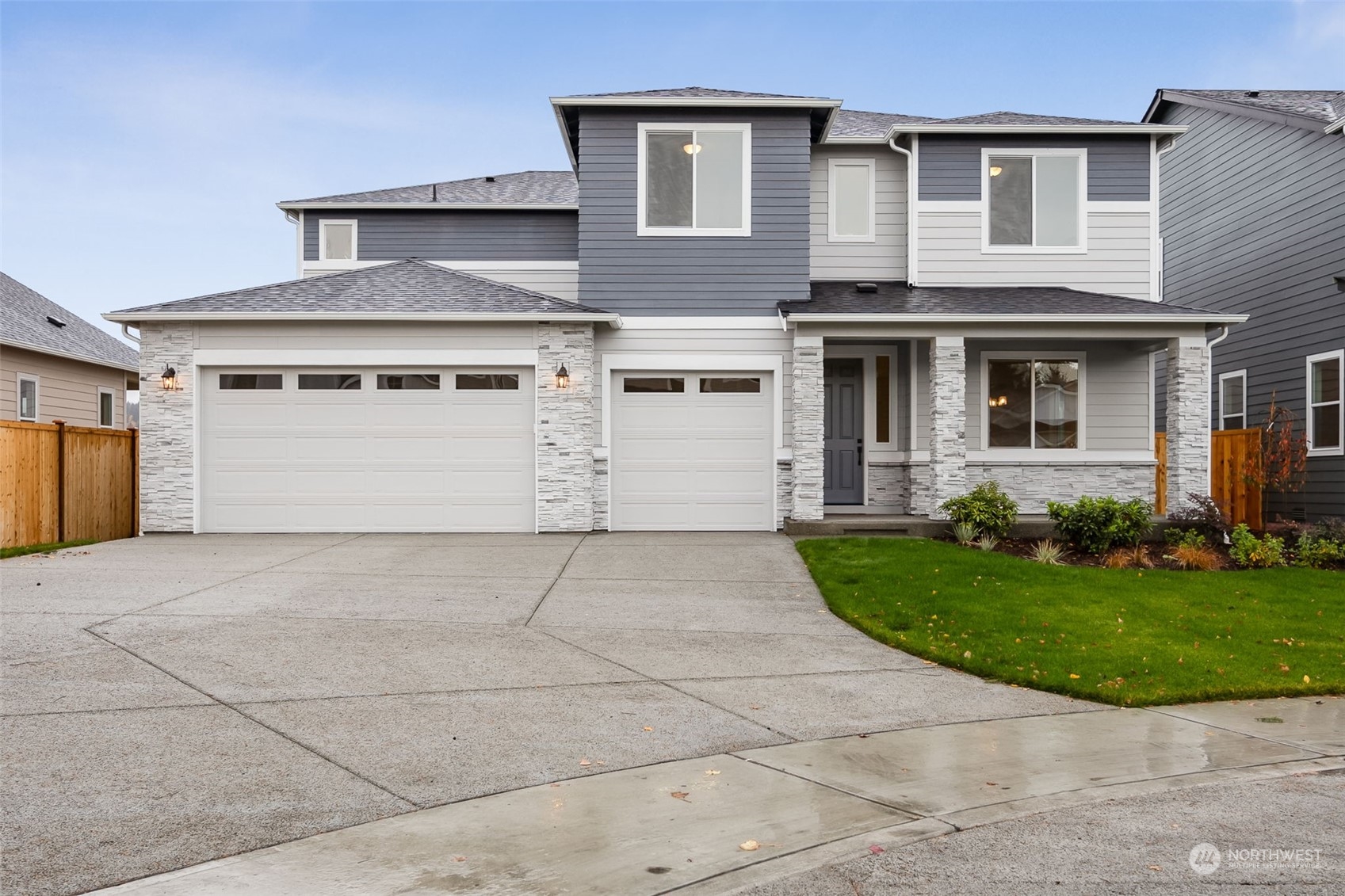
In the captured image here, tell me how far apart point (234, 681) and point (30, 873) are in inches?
112

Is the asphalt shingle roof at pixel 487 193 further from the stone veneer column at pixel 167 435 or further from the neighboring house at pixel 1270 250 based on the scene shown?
the neighboring house at pixel 1270 250

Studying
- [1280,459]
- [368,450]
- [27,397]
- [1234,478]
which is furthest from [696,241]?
[27,397]

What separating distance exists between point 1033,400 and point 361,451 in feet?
34.1

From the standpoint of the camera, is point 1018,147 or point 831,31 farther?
point 831,31

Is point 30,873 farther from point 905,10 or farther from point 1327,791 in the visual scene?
point 905,10

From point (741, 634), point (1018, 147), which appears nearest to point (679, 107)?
point (1018, 147)

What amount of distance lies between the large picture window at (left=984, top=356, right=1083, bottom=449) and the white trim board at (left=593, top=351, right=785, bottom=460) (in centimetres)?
352

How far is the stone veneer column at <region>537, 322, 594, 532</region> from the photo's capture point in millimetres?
14625

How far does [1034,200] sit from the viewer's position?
16.3 m

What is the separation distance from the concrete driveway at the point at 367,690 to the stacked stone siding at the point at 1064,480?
18.3 feet

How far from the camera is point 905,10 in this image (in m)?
23.6

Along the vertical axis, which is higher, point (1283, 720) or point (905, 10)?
point (905, 10)

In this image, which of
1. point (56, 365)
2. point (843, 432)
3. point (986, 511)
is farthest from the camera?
point (56, 365)

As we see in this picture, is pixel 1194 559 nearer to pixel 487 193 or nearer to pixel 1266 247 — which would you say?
pixel 1266 247
